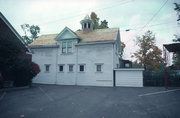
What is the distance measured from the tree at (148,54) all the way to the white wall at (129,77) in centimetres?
1274

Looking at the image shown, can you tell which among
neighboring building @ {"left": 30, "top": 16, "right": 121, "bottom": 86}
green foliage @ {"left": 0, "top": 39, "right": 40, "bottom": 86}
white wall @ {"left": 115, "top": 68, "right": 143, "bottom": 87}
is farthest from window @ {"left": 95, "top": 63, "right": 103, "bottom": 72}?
green foliage @ {"left": 0, "top": 39, "right": 40, "bottom": 86}

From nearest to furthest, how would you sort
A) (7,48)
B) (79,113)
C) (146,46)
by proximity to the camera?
(79,113)
(7,48)
(146,46)

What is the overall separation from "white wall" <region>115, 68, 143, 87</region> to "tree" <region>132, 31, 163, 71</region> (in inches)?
502

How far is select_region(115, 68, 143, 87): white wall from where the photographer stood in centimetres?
1858

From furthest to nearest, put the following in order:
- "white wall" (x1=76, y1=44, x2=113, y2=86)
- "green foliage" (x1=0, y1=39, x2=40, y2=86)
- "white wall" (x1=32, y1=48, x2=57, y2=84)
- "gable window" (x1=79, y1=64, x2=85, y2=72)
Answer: "white wall" (x1=32, y1=48, x2=57, y2=84) < "gable window" (x1=79, y1=64, x2=85, y2=72) < "white wall" (x1=76, y1=44, x2=113, y2=86) < "green foliage" (x1=0, y1=39, x2=40, y2=86)

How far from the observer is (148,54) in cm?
3009

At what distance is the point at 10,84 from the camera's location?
50.4 feet

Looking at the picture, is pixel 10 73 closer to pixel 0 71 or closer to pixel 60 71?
pixel 0 71

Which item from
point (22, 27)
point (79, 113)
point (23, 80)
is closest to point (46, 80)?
point (23, 80)

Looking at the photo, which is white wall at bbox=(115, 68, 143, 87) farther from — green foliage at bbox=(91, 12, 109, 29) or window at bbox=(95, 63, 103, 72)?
green foliage at bbox=(91, 12, 109, 29)

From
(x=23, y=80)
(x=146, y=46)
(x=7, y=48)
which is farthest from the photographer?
(x=146, y=46)

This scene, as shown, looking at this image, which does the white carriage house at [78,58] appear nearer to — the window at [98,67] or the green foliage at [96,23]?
the window at [98,67]

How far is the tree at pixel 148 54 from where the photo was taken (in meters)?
29.5

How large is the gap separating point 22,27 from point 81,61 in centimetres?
3677
